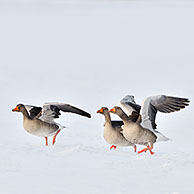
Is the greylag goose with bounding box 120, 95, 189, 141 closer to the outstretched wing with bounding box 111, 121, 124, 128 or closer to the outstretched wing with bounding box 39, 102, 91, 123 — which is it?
the outstretched wing with bounding box 111, 121, 124, 128

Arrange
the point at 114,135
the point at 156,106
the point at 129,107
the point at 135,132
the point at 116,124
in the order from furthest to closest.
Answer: the point at 129,107, the point at 116,124, the point at 114,135, the point at 156,106, the point at 135,132

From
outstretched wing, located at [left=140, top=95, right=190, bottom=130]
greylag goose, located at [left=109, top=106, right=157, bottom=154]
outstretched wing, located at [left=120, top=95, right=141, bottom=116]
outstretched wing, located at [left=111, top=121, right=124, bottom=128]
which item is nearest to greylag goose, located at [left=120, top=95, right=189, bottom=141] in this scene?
outstretched wing, located at [left=140, top=95, right=190, bottom=130]

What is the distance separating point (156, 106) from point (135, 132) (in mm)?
883

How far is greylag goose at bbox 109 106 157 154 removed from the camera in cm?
1502

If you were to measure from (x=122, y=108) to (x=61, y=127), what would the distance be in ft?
5.87

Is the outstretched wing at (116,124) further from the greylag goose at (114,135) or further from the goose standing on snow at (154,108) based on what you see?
the goose standing on snow at (154,108)

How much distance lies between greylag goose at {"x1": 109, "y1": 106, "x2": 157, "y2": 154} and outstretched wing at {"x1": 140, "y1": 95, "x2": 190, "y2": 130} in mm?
163

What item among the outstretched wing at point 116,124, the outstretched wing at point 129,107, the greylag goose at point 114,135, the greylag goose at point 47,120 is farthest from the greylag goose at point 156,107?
the greylag goose at point 47,120

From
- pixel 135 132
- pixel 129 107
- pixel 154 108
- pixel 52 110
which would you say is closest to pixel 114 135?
pixel 135 132

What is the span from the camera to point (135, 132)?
1501cm

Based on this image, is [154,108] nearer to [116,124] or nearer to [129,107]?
[116,124]

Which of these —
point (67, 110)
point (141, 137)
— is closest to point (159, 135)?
point (141, 137)

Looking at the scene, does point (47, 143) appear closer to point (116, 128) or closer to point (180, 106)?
point (116, 128)

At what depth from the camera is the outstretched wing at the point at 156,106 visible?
1503cm
